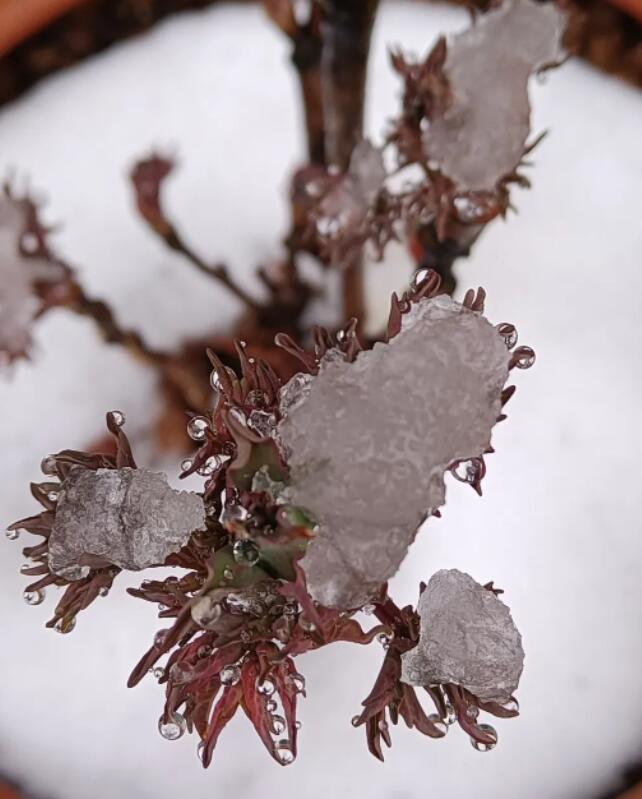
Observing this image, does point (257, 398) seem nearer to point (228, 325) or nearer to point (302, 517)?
point (302, 517)

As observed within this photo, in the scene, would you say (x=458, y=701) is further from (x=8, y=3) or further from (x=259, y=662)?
(x=8, y=3)

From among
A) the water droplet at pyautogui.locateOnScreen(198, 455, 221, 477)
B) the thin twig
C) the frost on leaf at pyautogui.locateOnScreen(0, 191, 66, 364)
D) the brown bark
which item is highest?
the brown bark

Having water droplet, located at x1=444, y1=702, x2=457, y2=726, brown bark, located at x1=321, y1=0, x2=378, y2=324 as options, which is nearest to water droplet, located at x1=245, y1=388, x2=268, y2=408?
water droplet, located at x1=444, y1=702, x2=457, y2=726

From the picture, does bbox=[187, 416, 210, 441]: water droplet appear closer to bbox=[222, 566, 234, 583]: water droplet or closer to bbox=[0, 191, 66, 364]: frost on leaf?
bbox=[222, 566, 234, 583]: water droplet

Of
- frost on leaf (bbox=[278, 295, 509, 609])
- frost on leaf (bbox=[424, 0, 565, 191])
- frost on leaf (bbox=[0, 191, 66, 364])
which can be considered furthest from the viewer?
frost on leaf (bbox=[0, 191, 66, 364])

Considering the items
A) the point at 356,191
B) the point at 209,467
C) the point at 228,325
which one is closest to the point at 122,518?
the point at 209,467

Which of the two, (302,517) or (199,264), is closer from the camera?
(302,517)

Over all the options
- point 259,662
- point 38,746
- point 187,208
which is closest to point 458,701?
point 259,662
